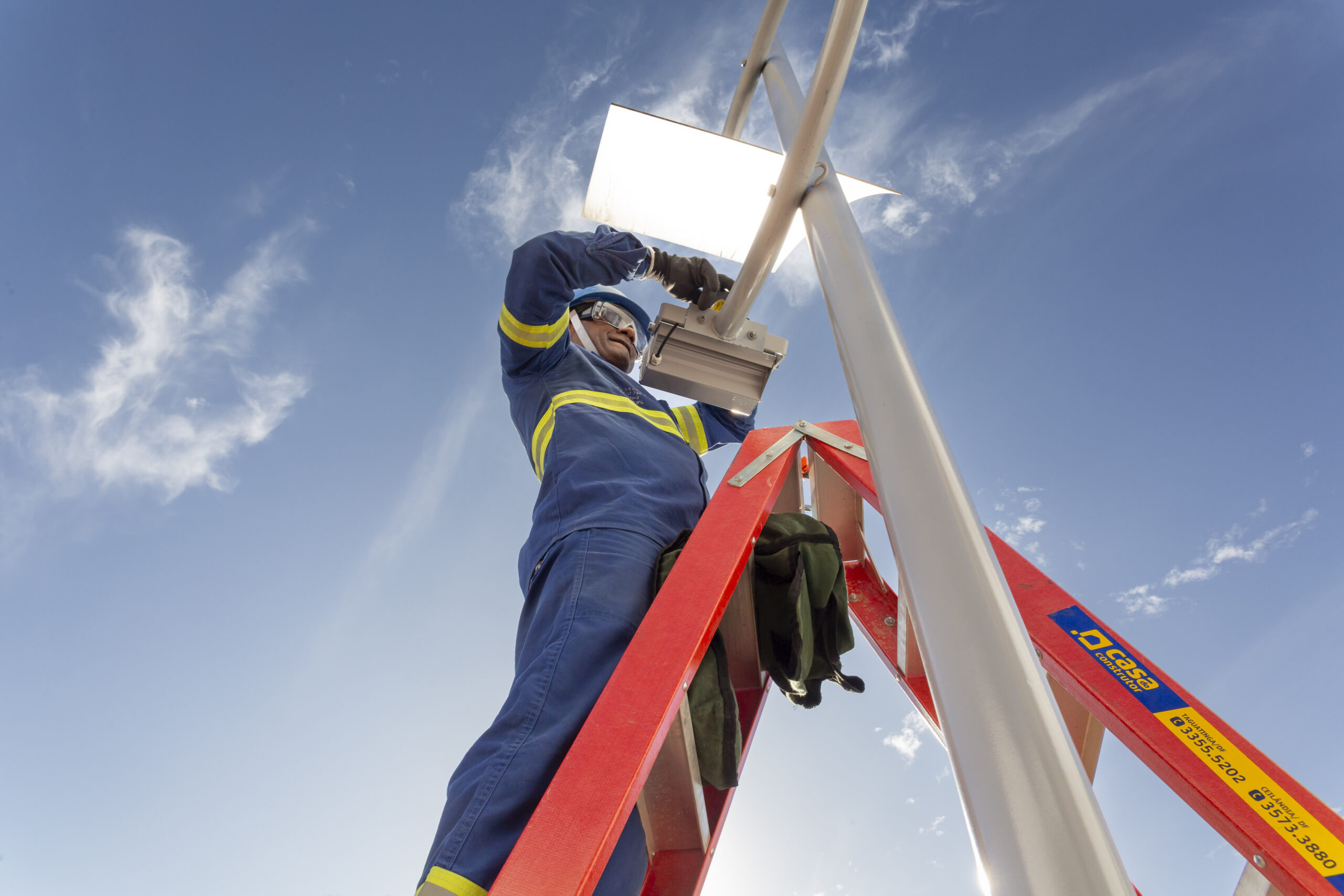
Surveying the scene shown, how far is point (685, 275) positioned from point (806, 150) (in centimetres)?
94

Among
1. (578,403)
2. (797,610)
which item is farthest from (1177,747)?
→ (578,403)

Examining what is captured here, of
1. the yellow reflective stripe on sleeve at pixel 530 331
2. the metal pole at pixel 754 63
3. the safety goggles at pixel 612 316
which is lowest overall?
the yellow reflective stripe on sleeve at pixel 530 331

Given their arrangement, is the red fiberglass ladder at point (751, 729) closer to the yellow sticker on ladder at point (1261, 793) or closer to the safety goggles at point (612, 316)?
the yellow sticker on ladder at point (1261, 793)

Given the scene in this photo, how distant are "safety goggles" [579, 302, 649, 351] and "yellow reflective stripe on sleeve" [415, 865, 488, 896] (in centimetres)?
239

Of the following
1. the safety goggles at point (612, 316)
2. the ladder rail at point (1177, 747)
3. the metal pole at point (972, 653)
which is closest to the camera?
the metal pole at point (972, 653)

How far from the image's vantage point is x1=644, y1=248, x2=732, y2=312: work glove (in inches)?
95.7

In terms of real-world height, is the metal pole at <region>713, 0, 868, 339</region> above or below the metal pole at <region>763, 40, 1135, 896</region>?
above

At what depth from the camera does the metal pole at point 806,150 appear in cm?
138

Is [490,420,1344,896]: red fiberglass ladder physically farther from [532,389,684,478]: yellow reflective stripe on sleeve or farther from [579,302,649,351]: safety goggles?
[579,302,649,351]: safety goggles

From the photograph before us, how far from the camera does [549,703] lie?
1.55m

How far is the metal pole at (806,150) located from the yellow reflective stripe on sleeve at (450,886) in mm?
1455

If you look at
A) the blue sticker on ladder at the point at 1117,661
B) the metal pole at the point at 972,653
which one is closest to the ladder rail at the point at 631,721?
the metal pole at the point at 972,653

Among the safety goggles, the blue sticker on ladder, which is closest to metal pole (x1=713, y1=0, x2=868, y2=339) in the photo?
the blue sticker on ladder

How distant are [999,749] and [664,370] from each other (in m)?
1.62
